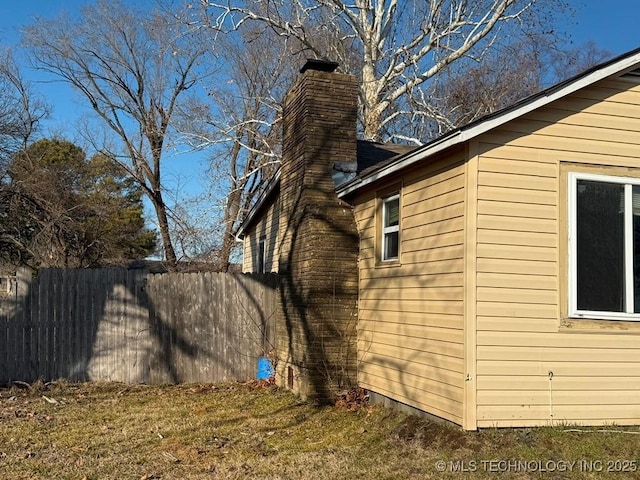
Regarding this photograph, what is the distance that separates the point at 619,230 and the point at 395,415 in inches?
139

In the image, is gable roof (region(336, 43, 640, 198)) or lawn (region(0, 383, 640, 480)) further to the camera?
gable roof (region(336, 43, 640, 198))

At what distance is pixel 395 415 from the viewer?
816 centimetres

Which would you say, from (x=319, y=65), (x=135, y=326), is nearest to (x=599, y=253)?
(x=319, y=65)

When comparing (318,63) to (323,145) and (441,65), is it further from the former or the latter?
(441,65)

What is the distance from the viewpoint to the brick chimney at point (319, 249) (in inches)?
383

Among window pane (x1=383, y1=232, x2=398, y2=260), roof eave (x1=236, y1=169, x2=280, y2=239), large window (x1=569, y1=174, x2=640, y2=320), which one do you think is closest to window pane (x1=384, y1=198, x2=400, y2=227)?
window pane (x1=383, y1=232, x2=398, y2=260)

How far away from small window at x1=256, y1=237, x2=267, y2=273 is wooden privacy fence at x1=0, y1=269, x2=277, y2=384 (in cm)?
294

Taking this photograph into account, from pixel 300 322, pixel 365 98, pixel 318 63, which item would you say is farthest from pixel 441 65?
pixel 300 322

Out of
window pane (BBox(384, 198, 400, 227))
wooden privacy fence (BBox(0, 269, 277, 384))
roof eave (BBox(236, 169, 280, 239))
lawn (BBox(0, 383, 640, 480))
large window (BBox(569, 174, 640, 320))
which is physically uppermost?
roof eave (BBox(236, 169, 280, 239))

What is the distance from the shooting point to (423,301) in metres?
7.66

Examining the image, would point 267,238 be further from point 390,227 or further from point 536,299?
point 536,299

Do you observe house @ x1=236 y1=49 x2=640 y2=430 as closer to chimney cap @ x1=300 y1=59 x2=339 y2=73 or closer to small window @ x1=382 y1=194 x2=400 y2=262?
small window @ x1=382 y1=194 x2=400 y2=262

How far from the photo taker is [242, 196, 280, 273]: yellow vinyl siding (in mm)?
13188

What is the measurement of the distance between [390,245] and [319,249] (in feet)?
4.27
